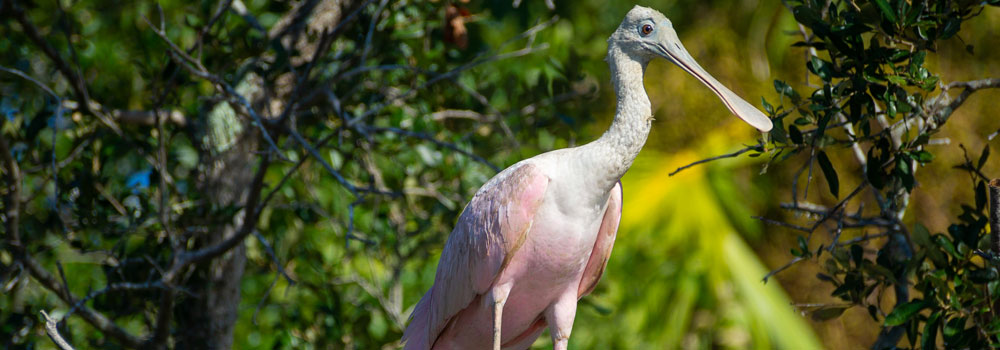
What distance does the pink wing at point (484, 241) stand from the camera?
10.0ft

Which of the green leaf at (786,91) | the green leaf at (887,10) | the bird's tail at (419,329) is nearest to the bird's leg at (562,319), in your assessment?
the bird's tail at (419,329)

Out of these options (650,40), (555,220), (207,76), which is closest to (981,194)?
(650,40)

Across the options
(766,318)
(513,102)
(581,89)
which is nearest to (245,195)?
(513,102)

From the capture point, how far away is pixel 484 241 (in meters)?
3.19

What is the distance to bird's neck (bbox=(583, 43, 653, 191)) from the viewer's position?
288cm

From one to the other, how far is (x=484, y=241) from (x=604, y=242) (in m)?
0.44

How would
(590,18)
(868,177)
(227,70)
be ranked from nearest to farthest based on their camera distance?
(868,177) → (227,70) → (590,18)

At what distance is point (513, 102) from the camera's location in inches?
187

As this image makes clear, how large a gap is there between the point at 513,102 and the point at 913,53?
2317 millimetres

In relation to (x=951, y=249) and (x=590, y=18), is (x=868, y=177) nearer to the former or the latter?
(x=951, y=249)

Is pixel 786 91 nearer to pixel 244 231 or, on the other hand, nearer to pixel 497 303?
pixel 497 303

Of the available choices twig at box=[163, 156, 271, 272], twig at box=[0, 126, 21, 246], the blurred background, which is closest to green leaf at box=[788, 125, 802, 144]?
the blurred background

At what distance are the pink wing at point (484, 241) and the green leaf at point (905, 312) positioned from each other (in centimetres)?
107

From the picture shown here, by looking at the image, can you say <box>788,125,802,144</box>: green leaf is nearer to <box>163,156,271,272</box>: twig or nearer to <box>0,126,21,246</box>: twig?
<box>163,156,271,272</box>: twig
